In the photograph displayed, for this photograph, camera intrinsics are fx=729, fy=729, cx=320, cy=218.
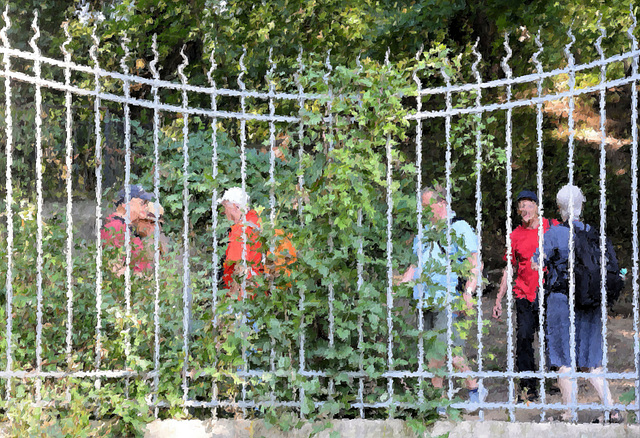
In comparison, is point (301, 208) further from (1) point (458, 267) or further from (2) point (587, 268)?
(2) point (587, 268)

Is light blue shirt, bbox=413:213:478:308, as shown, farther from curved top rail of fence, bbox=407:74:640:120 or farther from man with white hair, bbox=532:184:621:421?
man with white hair, bbox=532:184:621:421

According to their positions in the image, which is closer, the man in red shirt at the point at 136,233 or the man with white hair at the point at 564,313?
the man in red shirt at the point at 136,233

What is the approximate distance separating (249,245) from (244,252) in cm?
5

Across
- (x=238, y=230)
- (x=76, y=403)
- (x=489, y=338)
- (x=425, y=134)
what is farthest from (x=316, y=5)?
(x=76, y=403)

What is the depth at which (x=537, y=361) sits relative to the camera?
7.69 m

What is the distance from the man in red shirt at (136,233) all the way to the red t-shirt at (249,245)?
47 centimetres

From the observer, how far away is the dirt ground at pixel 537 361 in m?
5.58

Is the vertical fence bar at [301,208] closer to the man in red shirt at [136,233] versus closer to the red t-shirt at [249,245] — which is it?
the red t-shirt at [249,245]

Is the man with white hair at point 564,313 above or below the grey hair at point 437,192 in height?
below

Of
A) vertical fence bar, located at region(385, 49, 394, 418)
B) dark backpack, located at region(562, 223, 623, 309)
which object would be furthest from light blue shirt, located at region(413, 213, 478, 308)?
dark backpack, located at region(562, 223, 623, 309)

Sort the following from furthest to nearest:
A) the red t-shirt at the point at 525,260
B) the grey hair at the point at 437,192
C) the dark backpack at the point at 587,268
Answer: the red t-shirt at the point at 525,260 < the dark backpack at the point at 587,268 < the grey hair at the point at 437,192

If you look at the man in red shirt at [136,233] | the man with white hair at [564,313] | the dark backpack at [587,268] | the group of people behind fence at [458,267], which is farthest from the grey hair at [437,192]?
the man in red shirt at [136,233]

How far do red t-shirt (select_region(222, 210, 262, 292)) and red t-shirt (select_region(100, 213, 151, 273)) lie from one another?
62cm

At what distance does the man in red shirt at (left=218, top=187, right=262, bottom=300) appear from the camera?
4.17 meters
